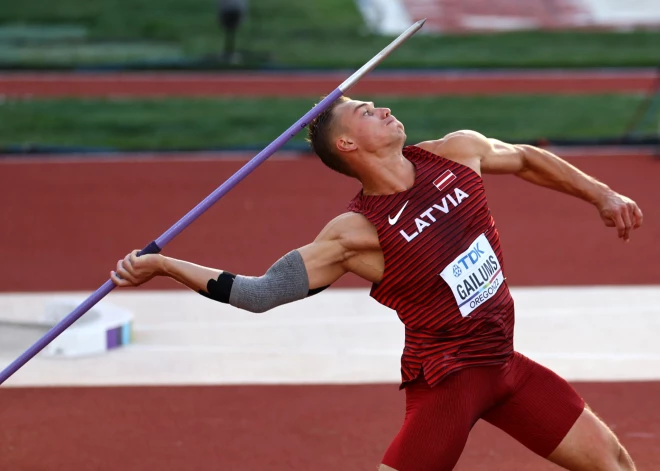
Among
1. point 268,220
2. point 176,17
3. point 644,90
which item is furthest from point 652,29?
point 268,220

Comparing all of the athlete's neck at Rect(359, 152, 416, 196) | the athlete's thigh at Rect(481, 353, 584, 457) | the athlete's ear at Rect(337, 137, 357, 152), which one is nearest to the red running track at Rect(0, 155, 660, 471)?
the athlete's thigh at Rect(481, 353, 584, 457)

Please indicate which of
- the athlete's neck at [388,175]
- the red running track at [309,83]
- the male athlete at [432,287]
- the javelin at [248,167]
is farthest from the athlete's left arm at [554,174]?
the red running track at [309,83]

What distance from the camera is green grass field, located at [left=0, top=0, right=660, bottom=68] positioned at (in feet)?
58.8

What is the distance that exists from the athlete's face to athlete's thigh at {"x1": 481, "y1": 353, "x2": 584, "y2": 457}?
98 centimetres

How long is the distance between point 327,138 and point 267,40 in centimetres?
1502

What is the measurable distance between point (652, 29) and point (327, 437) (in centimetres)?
1598

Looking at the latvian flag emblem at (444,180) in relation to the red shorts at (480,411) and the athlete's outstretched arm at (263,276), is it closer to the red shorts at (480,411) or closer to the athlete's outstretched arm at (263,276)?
the athlete's outstretched arm at (263,276)

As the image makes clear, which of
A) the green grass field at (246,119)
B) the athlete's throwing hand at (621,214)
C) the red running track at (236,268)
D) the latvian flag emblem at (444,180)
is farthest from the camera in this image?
the green grass field at (246,119)

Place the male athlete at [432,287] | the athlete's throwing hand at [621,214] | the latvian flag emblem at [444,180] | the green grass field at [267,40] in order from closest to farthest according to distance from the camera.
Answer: the male athlete at [432,287] → the latvian flag emblem at [444,180] → the athlete's throwing hand at [621,214] → the green grass field at [267,40]

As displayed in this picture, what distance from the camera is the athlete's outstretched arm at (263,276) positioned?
15.0 ft

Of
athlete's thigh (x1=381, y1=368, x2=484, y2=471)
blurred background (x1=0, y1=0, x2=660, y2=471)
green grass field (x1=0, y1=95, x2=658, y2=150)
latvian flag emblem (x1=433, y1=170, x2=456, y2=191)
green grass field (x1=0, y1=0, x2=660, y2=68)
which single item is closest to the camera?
athlete's thigh (x1=381, y1=368, x2=484, y2=471)

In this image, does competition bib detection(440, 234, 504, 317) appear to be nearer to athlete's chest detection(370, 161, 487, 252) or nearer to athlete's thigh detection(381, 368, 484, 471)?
athlete's chest detection(370, 161, 487, 252)

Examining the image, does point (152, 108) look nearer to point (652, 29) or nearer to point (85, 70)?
point (85, 70)

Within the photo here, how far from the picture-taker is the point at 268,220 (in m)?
10.0
